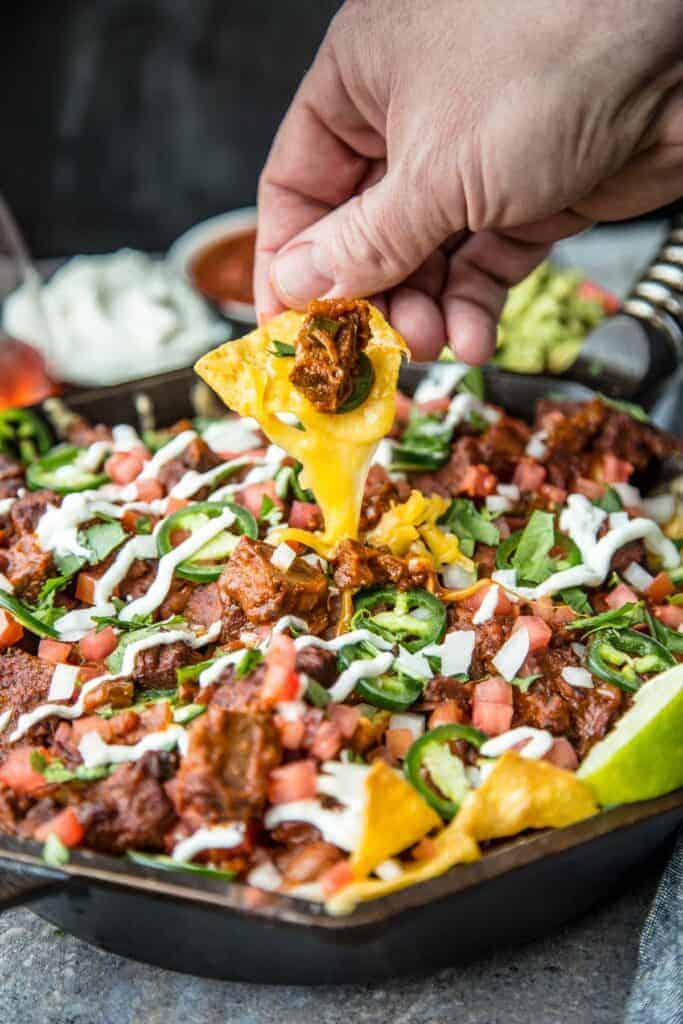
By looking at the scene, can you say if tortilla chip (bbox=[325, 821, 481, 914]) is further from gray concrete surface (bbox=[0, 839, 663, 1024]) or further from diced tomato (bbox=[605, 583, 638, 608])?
diced tomato (bbox=[605, 583, 638, 608])

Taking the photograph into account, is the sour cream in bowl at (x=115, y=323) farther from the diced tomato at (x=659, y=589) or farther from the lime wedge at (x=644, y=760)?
the lime wedge at (x=644, y=760)

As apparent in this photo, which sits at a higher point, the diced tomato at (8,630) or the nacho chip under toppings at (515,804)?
the nacho chip under toppings at (515,804)

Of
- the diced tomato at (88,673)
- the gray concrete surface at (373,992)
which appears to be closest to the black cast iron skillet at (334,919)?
the gray concrete surface at (373,992)

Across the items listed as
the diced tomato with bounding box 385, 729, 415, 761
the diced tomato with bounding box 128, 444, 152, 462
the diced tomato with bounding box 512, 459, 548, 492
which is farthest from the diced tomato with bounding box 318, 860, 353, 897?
the diced tomato with bounding box 128, 444, 152, 462

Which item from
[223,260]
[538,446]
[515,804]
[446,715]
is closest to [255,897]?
[515,804]

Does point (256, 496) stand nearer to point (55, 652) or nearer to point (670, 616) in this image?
point (55, 652)

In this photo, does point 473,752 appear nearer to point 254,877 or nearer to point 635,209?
point 254,877
